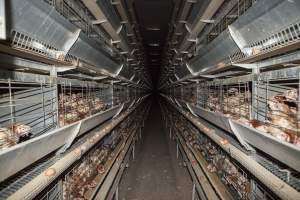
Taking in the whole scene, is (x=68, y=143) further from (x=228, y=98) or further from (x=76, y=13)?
(x=228, y=98)

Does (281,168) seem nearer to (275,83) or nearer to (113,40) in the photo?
(275,83)

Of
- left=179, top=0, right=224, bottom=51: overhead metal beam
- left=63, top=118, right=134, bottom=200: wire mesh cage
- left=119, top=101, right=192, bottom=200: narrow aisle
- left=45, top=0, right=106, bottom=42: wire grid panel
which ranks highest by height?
left=179, top=0, right=224, bottom=51: overhead metal beam

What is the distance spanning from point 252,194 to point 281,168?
35 cm

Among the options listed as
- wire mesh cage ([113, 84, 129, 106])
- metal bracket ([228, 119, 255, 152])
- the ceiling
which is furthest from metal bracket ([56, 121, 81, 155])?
the ceiling

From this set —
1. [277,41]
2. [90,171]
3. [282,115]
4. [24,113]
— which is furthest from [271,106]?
[90,171]

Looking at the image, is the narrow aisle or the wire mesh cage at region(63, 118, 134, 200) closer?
the wire mesh cage at region(63, 118, 134, 200)

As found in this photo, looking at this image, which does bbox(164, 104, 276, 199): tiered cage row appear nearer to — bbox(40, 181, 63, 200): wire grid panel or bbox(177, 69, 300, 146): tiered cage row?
bbox(177, 69, 300, 146): tiered cage row

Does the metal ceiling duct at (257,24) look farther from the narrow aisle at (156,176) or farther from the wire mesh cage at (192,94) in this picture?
the narrow aisle at (156,176)

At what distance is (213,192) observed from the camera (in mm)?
2502

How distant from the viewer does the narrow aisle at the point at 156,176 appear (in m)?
3.58

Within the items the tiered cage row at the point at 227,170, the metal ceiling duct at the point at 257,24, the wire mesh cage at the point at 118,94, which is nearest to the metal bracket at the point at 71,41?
the metal ceiling duct at the point at 257,24

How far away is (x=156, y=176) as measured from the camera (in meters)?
4.25

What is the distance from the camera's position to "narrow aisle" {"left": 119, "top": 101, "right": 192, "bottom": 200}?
358 centimetres

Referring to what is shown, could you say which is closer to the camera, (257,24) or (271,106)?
(271,106)
